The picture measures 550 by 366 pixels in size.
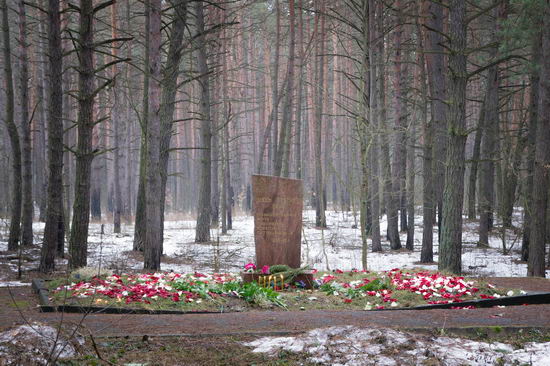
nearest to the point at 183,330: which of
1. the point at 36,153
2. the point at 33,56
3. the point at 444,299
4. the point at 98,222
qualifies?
the point at 444,299

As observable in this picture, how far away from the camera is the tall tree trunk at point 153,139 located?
1223 centimetres

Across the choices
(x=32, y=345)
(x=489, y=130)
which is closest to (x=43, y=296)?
(x=32, y=345)

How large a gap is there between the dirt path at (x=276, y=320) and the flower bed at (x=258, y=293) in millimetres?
669

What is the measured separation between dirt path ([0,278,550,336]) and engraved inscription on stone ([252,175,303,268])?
324cm

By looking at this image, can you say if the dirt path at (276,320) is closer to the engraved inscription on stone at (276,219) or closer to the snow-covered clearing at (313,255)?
the engraved inscription on stone at (276,219)

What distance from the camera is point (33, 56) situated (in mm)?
32750

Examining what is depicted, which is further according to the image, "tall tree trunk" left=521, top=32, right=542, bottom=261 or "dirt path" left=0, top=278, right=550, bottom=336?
"tall tree trunk" left=521, top=32, right=542, bottom=261

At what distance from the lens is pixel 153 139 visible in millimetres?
12328

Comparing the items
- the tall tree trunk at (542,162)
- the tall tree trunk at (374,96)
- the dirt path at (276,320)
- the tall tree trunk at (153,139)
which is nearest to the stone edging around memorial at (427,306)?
the dirt path at (276,320)

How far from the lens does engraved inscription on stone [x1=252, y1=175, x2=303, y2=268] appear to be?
1117 centimetres

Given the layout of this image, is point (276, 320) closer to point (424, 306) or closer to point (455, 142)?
point (424, 306)

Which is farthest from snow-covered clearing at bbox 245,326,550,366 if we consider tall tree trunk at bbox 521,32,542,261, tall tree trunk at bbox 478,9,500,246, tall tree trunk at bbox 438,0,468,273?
tall tree trunk at bbox 478,9,500,246

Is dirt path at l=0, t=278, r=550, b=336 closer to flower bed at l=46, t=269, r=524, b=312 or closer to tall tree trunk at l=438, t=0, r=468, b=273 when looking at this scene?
flower bed at l=46, t=269, r=524, b=312

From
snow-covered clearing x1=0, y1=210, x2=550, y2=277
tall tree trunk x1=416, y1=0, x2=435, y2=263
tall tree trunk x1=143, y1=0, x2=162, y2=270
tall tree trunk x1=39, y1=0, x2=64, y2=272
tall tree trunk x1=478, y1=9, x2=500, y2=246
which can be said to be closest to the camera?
tall tree trunk x1=39, y1=0, x2=64, y2=272
